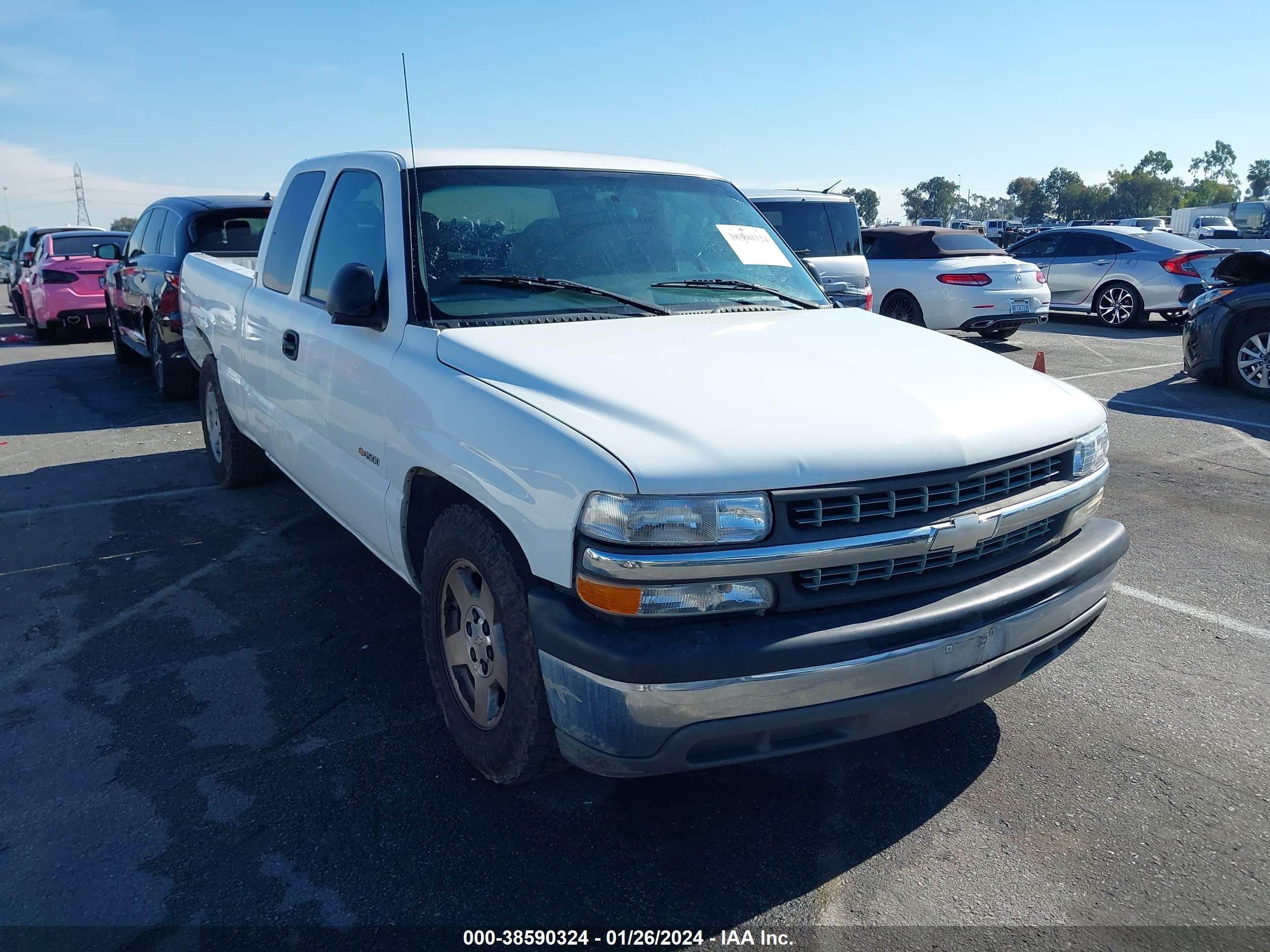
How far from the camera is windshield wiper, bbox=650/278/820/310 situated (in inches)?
151

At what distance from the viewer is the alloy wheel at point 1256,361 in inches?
372

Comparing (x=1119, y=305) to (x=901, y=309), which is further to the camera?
(x=1119, y=305)

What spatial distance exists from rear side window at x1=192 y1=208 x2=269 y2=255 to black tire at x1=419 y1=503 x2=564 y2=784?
6.29 m

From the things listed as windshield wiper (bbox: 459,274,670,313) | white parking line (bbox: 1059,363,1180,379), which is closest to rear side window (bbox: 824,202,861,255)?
white parking line (bbox: 1059,363,1180,379)

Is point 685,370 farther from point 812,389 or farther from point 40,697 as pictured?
point 40,697

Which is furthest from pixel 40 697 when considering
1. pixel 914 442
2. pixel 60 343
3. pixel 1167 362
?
pixel 60 343

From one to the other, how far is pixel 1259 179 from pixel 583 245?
7557 inches

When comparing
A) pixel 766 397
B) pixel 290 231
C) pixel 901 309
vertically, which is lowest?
pixel 901 309

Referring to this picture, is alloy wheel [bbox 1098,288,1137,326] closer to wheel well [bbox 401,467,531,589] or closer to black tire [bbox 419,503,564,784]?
wheel well [bbox 401,467,531,589]

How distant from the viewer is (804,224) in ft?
35.4

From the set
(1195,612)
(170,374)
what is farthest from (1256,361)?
(170,374)

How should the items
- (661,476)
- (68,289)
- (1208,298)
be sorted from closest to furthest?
1. (661,476)
2. (1208,298)
3. (68,289)

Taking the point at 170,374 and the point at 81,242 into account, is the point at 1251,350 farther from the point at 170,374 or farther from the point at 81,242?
the point at 81,242

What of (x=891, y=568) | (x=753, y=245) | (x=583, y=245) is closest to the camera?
(x=891, y=568)
